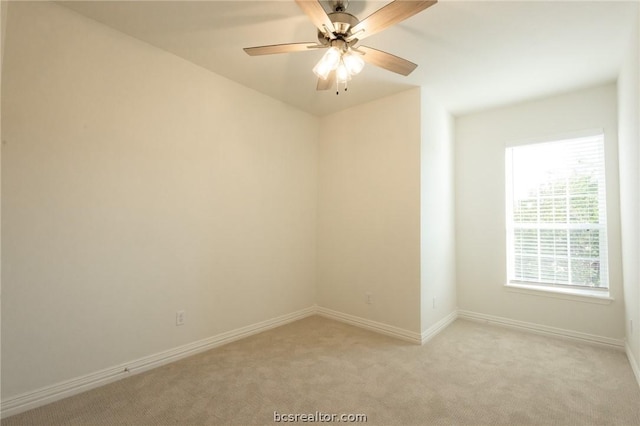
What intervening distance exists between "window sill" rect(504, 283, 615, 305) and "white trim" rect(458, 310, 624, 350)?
1.11ft

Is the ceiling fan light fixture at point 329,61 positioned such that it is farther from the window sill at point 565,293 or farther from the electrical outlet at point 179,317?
the window sill at point 565,293

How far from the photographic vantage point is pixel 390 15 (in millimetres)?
1528

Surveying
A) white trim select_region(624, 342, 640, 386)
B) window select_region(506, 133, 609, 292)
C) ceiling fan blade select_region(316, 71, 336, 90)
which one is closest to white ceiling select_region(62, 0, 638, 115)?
ceiling fan blade select_region(316, 71, 336, 90)

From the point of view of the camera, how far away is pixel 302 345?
2.82 metres

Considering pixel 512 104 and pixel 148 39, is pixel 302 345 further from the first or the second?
pixel 512 104

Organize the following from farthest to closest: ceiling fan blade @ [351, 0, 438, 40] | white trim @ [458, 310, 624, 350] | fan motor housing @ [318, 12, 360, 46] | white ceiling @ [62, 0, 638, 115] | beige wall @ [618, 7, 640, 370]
Answer: 1. white trim @ [458, 310, 624, 350]
2. beige wall @ [618, 7, 640, 370]
3. white ceiling @ [62, 0, 638, 115]
4. fan motor housing @ [318, 12, 360, 46]
5. ceiling fan blade @ [351, 0, 438, 40]

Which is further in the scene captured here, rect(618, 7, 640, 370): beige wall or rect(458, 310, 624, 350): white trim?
rect(458, 310, 624, 350): white trim

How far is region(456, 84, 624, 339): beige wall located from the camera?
9.48 feet

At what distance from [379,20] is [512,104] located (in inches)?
108

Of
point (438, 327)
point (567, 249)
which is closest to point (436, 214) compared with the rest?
point (438, 327)

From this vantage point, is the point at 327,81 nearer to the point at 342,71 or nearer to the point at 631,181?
Answer: the point at 342,71

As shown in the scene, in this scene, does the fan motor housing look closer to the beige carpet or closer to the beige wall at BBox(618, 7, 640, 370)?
the beige wall at BBox(618, 7, 640, 370)

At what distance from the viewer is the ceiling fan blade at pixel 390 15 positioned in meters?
1.41

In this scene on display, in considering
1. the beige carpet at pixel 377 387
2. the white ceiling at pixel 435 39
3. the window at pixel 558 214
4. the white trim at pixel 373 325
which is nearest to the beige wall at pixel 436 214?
the white trim at pixel 373 325
